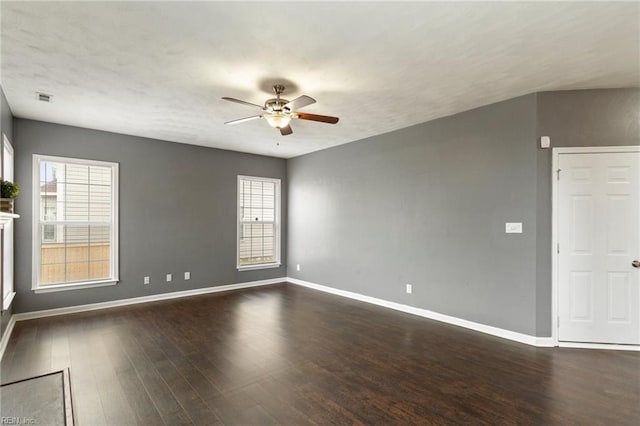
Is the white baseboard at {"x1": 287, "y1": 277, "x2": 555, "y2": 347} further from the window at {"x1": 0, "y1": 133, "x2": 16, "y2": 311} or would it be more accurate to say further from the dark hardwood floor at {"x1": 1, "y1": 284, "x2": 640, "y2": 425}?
the window at {"x1": 0, "y1": 133, "x2": 16, "y2": 311}

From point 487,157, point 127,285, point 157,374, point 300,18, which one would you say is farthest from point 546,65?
point 127,285

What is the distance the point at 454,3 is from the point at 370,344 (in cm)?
330

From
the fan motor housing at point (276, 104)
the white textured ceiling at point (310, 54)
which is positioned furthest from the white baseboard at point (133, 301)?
the fan motor housing at point (276, 104)

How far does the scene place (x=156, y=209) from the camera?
5609 mm

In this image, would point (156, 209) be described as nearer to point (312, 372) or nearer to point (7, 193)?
point (7, 193)

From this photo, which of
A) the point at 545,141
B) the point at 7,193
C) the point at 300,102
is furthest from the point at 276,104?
the point at 545,141

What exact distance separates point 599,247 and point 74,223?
23.0ft

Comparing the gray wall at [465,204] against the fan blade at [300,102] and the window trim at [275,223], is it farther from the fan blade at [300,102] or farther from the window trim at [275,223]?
the fan blade at [300,102]

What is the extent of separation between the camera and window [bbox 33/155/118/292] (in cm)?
461

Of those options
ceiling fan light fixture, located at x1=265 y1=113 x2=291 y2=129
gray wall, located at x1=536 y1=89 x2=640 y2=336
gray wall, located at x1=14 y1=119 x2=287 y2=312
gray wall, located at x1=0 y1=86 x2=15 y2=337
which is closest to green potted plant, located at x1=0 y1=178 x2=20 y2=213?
gray wall, located at x1=0 y1=86 x2=15 y2=337

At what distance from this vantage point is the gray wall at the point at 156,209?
449 centimetres

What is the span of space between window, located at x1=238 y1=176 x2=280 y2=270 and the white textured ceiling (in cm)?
280

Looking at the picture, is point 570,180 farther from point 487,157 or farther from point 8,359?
point 8,359

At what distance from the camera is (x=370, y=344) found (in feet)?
12.0
